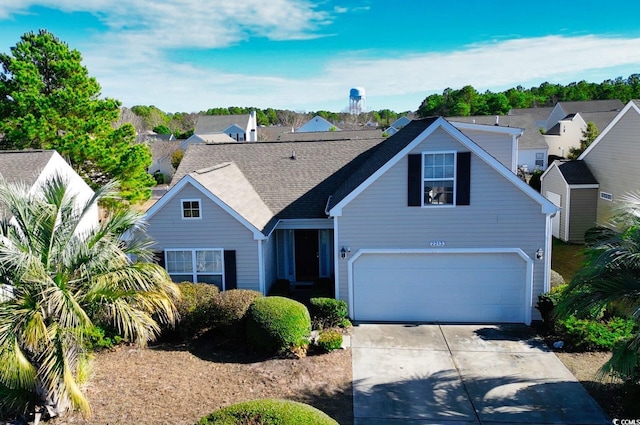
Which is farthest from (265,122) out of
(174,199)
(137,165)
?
(174,199)

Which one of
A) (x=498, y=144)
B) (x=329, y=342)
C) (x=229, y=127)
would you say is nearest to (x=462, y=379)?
(x=329, y=342)

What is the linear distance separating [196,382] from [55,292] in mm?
3909

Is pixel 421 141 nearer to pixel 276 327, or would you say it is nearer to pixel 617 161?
pixel 276 327

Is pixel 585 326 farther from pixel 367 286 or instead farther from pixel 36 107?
pixel 36 107

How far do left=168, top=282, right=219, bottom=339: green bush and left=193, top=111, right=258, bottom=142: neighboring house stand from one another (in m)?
57.0

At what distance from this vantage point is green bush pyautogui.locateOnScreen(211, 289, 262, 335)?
41.7ft

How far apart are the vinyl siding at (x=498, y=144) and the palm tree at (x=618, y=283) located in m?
9.65

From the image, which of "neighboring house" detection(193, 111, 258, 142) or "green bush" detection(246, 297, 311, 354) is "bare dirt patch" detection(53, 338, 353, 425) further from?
"neighboring house" detection(193, 111, 258, 142)

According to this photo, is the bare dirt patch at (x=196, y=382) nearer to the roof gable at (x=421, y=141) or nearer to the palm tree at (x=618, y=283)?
the roof gable at (x=421, y=141)

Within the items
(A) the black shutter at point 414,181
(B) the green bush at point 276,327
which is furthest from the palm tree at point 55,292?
(A) the black shutter at point 414,181

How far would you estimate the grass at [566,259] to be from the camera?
18.1 m

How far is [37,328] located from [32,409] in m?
2.46

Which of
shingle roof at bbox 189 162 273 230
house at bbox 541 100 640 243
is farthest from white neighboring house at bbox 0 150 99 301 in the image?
house at bbox 541 100 640 243

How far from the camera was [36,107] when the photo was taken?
76.1ft
